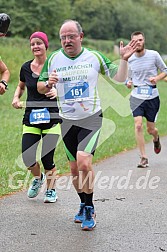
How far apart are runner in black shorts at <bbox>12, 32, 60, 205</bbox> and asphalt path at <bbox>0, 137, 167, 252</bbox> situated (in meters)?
0.41

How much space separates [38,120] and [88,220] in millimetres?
1613

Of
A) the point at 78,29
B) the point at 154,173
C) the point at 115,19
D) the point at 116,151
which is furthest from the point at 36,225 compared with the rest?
the point at 115,19

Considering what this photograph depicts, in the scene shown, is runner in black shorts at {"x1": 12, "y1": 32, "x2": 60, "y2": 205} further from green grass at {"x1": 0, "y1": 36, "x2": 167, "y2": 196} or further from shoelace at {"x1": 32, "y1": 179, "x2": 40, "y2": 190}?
green grass at {"x1": 0, "y1": 36, "x2": 167, "y2": 196}

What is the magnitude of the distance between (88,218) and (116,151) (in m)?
5.99

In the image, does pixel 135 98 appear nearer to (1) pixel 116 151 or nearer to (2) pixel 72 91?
A: (1) pixel 116 151

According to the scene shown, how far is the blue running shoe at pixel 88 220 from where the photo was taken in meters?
5.75

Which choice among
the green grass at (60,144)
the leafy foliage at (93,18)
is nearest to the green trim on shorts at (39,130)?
the green grass at (60,144)

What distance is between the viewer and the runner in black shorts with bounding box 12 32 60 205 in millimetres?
6902

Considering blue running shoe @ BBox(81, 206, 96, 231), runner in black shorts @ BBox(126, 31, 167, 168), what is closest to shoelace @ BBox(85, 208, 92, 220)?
blue running shoe @ BBox(81, 206, 96, 231)

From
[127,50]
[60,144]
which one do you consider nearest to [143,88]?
[60,144]

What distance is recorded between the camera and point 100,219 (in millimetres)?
6219

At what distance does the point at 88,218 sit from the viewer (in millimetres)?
5824

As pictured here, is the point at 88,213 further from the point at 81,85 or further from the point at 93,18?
the point at 93,18

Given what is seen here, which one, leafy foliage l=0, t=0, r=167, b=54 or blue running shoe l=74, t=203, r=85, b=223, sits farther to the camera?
leafy foliage l=0, t=0, r=167, b=54
